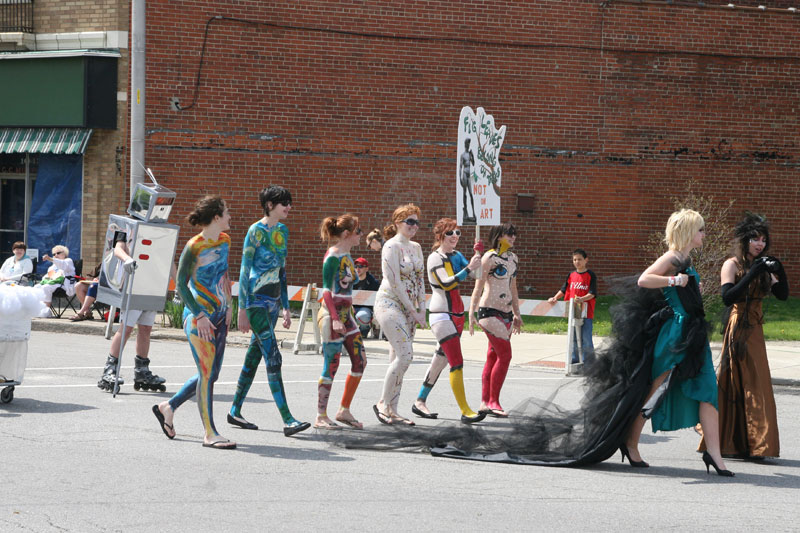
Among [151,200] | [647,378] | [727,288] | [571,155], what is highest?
[571,155]

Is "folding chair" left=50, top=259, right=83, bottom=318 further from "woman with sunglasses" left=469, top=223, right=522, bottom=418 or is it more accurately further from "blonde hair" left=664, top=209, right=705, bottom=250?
"blonde hair" left=664, top=209, right=705, bottom=250

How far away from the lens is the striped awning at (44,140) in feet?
69.7

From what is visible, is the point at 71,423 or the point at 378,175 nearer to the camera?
the point at 71,423

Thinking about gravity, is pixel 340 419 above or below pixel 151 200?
below

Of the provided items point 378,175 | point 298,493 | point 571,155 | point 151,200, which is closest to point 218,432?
point 298,493

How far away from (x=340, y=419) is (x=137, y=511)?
3.20m

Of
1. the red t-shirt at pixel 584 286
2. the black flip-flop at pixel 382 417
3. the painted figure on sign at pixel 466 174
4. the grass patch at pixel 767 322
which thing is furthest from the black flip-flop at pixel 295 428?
the grass patch at pixel 767 322

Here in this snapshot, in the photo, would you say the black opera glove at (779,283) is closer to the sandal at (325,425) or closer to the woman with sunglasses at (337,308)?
the woman with sunglasses at (337,308)

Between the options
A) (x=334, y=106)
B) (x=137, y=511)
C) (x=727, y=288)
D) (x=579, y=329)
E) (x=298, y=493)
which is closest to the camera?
(x=137, y=511)

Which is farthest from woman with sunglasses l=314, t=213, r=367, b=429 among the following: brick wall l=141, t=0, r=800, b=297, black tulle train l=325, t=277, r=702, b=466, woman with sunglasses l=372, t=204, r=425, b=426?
brick wall l=141, t=0, r=800, b=297

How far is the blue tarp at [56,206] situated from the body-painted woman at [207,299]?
47.6ft

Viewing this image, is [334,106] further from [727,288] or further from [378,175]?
[727,288]

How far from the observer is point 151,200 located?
11078 mm

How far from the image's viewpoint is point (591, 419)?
25.1ft
